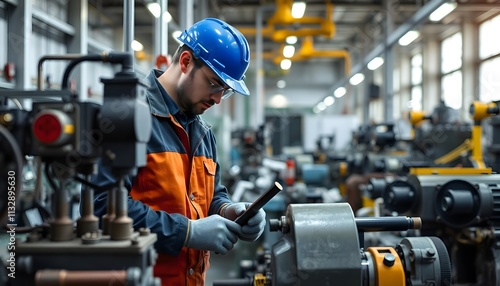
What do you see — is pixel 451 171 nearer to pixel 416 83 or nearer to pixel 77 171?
pixel 77 171

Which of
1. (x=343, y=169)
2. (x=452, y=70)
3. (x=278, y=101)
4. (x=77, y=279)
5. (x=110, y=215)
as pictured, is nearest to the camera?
(x=77, y=279)

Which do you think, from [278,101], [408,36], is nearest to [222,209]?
[408,36]

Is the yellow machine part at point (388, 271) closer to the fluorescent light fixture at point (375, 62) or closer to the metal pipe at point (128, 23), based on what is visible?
the metal pipe at point (128, 23)

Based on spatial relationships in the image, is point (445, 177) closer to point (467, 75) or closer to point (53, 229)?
point (53, 229)

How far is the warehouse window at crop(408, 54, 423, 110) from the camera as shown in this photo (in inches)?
320

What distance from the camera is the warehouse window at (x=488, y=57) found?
5496 mm

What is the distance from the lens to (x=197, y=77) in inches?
44.9

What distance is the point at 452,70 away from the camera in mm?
6809

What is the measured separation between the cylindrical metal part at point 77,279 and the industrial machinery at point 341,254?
0.32 metres

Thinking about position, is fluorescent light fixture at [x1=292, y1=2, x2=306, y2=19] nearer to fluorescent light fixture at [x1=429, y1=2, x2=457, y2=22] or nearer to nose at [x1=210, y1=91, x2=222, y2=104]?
fluorescent light fixture at [x1=429, y1=2, x2=457, y2=22]

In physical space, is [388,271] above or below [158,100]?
below

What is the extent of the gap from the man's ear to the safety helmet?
0.02 meters

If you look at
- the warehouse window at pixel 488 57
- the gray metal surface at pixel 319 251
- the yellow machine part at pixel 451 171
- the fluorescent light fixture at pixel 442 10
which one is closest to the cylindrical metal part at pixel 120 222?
the gray metal surface at pixel 319 251

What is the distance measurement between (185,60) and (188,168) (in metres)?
0.28
